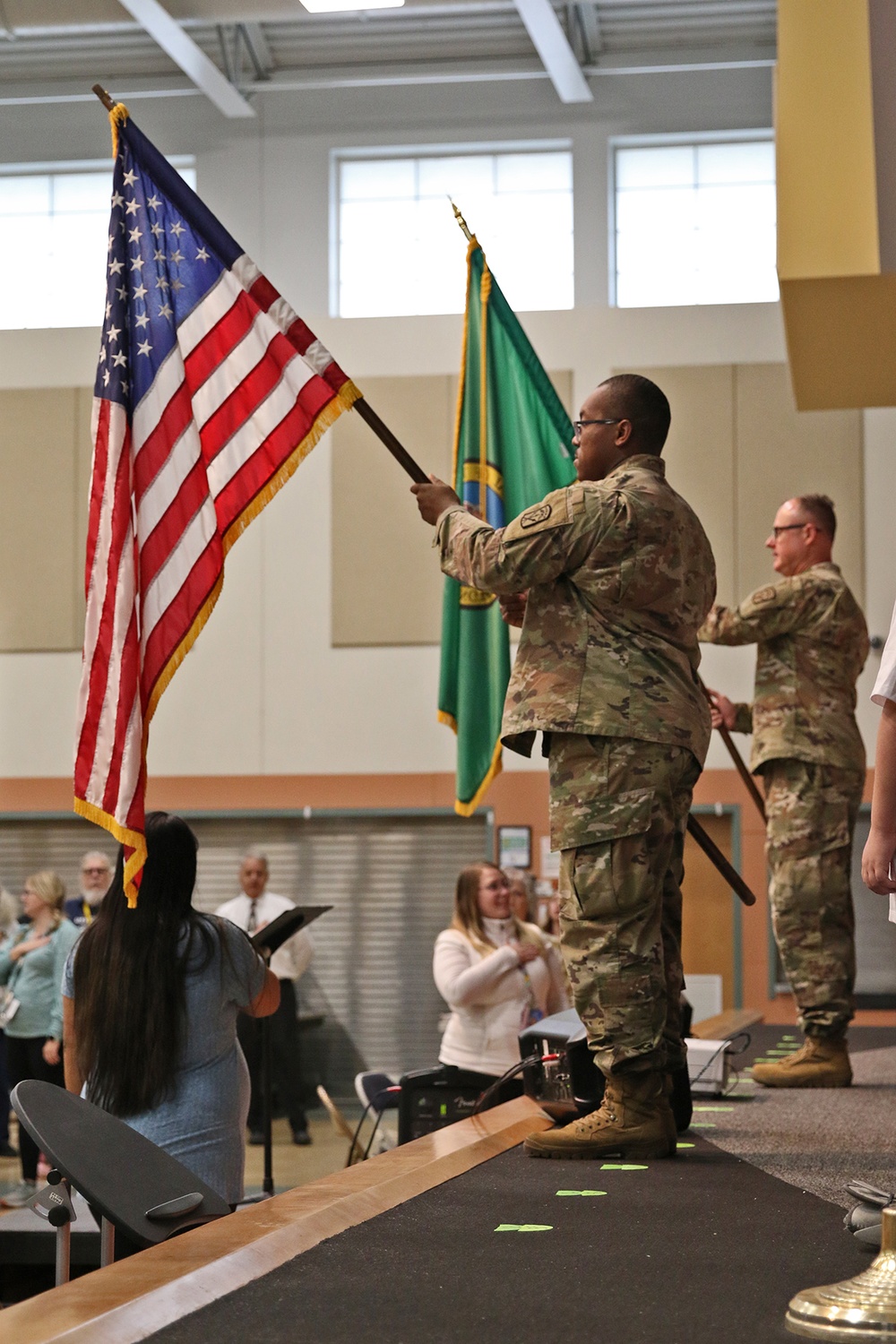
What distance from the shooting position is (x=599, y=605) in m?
3.34

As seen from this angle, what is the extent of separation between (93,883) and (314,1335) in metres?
8.88

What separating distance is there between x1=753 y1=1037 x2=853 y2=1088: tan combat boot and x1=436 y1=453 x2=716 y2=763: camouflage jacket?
6.18 feet

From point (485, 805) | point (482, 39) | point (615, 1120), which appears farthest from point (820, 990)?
point (482, 39)

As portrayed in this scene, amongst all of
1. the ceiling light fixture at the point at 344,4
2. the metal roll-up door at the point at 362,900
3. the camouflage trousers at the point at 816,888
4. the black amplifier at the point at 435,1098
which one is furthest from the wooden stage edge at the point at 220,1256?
the ceiling light fixture at the point at 344,4

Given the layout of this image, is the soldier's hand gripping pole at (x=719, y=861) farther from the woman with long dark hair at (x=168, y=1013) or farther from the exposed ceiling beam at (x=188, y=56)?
the exposed ceiling beam at (x=188, y=56)

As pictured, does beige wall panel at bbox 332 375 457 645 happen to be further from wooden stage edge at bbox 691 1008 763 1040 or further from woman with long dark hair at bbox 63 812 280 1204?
woman with long dark hair at bbox 63 812 280 1204

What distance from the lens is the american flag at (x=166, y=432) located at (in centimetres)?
379

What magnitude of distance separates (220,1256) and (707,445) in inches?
427

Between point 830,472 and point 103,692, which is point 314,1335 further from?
point 830,472

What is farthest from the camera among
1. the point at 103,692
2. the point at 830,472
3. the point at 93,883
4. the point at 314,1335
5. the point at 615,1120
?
the point at 830,472

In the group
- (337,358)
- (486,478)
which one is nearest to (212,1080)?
(486,478)

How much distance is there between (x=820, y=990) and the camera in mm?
4727

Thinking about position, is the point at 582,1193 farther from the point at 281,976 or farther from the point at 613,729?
the point at 281,976

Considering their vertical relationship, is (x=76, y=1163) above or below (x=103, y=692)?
below
